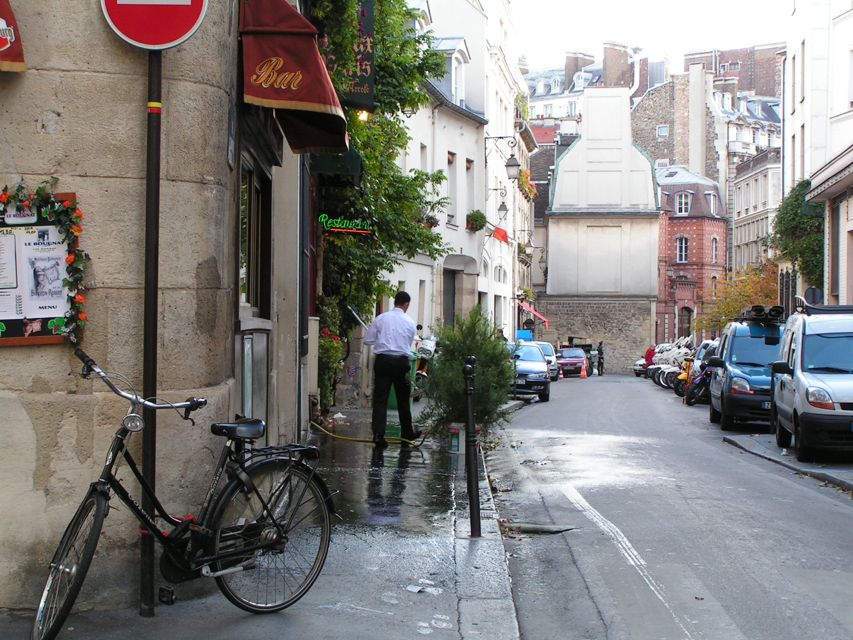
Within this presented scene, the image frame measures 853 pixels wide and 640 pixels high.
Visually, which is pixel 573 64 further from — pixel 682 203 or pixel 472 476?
pixel 472 476

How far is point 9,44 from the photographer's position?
222 inches

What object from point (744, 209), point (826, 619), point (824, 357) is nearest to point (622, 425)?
point (824, 357)

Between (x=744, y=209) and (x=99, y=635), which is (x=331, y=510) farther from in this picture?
(x=744, y=209)

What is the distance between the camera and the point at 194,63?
19.4ft

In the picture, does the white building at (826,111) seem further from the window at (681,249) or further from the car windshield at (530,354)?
the window at (681,249)

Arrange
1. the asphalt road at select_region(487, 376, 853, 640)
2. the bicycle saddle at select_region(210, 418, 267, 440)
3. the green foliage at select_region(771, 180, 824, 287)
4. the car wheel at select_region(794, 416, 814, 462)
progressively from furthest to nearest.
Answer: the green foliage at select_region(771, 180, 824, 287) → the car wheel at select_region(794, 416, 814, 462) → the asphalt road at select_region(487, 376, 853, 640) → the bicycle saddle at select_region(210, 418, 267, 440)

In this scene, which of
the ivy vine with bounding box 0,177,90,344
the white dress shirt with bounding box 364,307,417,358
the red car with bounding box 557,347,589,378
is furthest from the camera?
the red car with bounding box 557,347,589,378

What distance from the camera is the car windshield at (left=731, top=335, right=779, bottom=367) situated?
20.9 meters

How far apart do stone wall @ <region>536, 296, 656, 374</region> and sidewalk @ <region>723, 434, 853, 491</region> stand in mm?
54169

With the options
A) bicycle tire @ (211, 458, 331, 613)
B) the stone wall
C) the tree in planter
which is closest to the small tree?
the stone wall

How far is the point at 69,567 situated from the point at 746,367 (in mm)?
17387

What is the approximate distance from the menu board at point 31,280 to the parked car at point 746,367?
51.9 ft

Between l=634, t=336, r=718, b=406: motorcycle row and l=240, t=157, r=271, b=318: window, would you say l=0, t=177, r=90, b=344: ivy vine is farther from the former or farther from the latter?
l=634, t=336, r=718, b=406: motorcycle row

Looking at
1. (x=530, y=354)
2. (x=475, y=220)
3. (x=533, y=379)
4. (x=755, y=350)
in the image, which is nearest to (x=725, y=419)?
(x=755, y=350)
